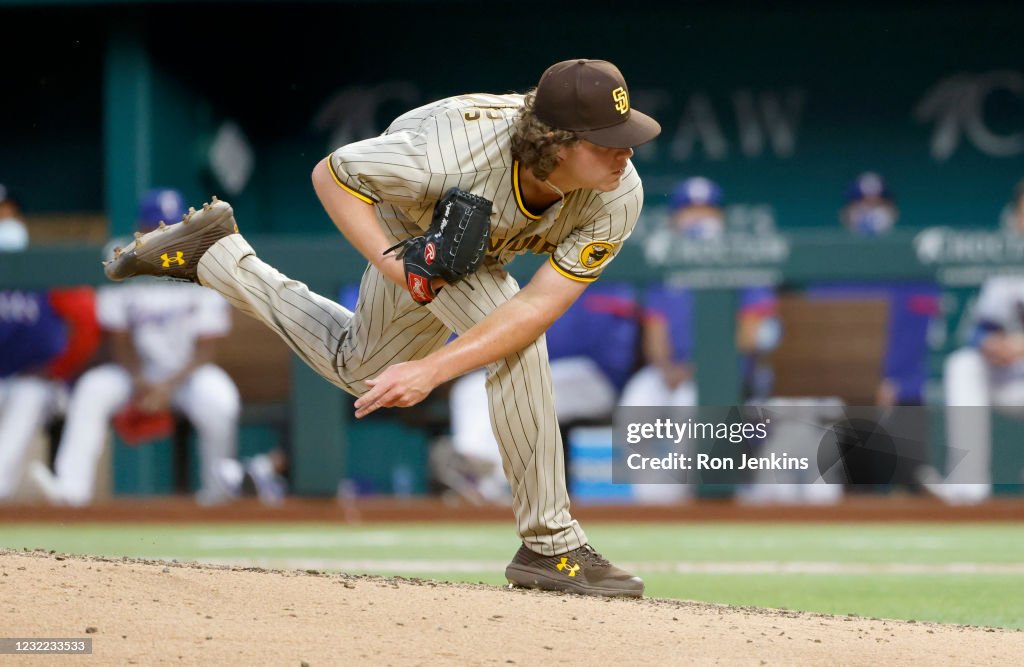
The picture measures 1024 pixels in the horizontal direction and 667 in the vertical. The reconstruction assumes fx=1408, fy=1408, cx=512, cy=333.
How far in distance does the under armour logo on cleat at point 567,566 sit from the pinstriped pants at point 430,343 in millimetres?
33

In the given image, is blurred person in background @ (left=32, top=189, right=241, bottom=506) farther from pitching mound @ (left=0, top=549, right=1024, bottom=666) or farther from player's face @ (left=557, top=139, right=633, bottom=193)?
player's face @ (left=557, top=139, right=633, bottom=193)

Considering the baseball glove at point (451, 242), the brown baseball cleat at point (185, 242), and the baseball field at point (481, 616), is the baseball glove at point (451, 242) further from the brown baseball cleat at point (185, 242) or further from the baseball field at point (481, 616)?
the brown baseball cleat at point (185, 242)

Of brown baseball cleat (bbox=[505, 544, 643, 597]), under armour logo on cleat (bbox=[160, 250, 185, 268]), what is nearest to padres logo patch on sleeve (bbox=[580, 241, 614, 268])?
brown baseball cleat (bbox=[505, 544, 643, 597])

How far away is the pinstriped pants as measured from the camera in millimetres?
3883

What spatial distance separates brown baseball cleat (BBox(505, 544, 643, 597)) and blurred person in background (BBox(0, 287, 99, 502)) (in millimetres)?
5971

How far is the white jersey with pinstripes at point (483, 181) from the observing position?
146 inches

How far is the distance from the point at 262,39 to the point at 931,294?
7.68m

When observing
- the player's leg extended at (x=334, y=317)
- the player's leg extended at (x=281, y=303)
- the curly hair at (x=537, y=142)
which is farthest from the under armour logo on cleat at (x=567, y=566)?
the curly hair at (x=537, y=142)

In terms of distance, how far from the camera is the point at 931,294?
8.91 meters

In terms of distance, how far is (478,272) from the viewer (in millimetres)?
3959

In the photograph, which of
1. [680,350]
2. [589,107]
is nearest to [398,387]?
[589,107]

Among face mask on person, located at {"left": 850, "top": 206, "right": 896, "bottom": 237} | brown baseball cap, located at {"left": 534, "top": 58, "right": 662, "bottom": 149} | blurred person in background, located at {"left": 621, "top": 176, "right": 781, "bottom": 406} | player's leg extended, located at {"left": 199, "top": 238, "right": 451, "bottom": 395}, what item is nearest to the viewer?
brown baseball cap, located at {"left": 534, "top": 58, "right": 662, "bottom": 149}

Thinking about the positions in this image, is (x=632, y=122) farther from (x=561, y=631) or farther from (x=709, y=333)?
(x=709, y=333)

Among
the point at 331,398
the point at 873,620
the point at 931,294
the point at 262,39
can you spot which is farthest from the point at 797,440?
the point at 262,39
